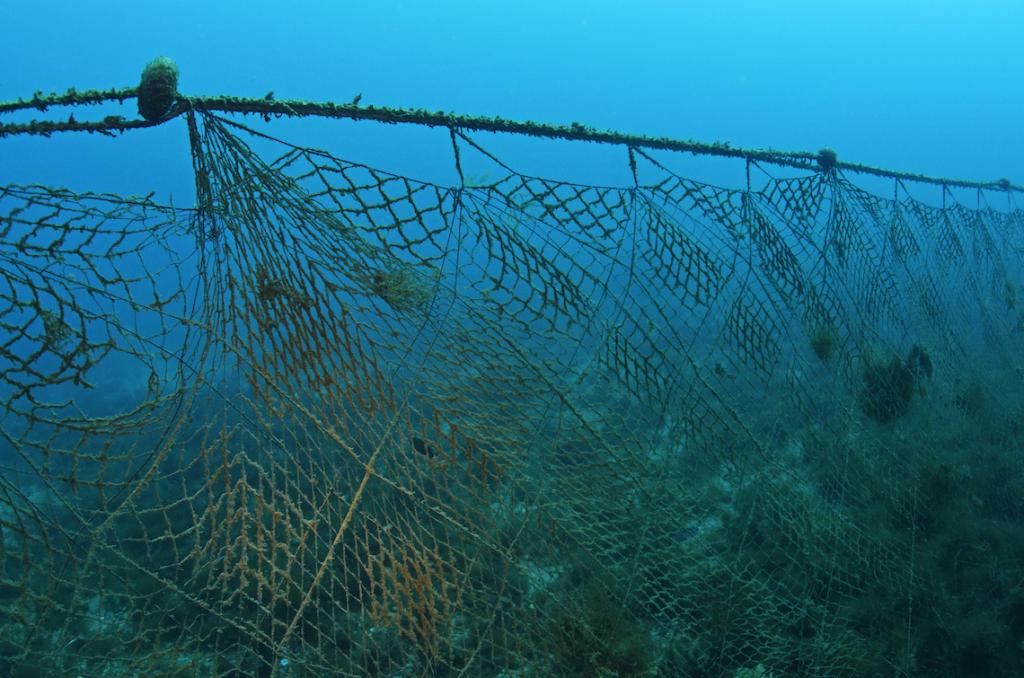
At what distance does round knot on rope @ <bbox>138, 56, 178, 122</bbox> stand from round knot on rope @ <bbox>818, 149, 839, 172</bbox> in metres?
3.61

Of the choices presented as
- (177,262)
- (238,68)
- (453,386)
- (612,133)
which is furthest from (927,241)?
(238,68)

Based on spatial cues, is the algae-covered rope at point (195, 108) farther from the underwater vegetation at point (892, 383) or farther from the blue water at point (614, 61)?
the blue water at point (614, 61)

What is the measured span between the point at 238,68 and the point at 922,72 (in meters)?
137

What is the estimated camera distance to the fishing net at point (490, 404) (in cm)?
179

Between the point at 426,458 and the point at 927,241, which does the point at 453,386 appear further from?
the point at 927,241

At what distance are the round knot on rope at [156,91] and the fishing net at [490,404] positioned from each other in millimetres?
97

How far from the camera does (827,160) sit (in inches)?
149

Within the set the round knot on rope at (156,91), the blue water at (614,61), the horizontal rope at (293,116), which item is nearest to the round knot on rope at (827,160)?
the horizontal rope at (293,116)

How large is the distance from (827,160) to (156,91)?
12.2ft

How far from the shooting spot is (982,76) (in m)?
116

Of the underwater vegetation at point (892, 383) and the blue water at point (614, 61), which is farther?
the blue water at point (614, 61)

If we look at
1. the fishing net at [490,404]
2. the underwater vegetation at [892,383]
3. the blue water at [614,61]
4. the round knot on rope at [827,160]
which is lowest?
the fishing net at [490,404]

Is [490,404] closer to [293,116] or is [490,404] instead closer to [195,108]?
[293,116]

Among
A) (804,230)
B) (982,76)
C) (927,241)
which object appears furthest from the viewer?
(982,76)
